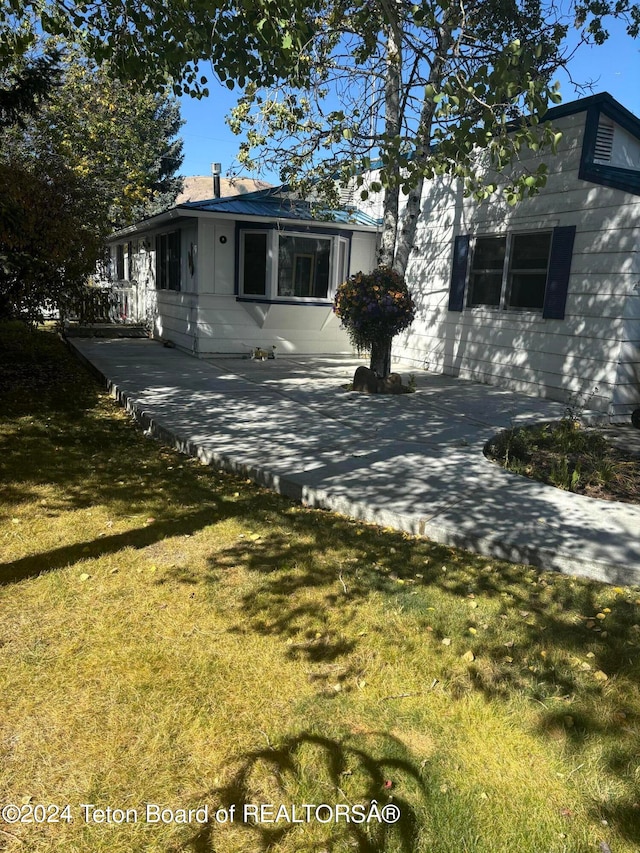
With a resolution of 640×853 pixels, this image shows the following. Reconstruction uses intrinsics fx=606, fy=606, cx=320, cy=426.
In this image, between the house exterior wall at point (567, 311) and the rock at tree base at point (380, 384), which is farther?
the rock at tree base at point (380, 384)

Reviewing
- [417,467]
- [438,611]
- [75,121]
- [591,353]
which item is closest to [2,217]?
[417,467]

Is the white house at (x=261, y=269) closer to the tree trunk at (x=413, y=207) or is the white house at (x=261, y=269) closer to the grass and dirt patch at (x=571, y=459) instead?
the tree trunk at (x=413, y=207)

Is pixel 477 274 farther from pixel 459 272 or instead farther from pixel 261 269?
pixel 261 269

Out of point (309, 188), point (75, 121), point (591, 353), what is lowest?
point (591, 353)

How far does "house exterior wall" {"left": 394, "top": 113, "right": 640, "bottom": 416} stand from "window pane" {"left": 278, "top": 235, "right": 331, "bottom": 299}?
2683mm

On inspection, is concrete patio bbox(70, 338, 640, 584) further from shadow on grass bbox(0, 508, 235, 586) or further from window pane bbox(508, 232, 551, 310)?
window pane bbox(508, 232, 551, 310)

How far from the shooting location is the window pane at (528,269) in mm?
9086

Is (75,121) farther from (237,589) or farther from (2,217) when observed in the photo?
(237,589)

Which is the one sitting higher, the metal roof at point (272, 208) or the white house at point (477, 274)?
the metal roof at point (272, 208)

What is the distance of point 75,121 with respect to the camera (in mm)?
20922

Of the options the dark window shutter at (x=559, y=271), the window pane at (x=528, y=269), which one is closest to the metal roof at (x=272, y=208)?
the window pane at (x=528, y=269)

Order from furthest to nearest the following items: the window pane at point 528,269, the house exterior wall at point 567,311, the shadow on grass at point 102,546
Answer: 1. the window pane at point 528,269
2. the house exterior wall at point 567,311
3. the shadow on grass at point 102,546

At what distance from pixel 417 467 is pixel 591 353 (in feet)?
13.5

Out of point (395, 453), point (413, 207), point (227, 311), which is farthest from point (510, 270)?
point (227, 311)
